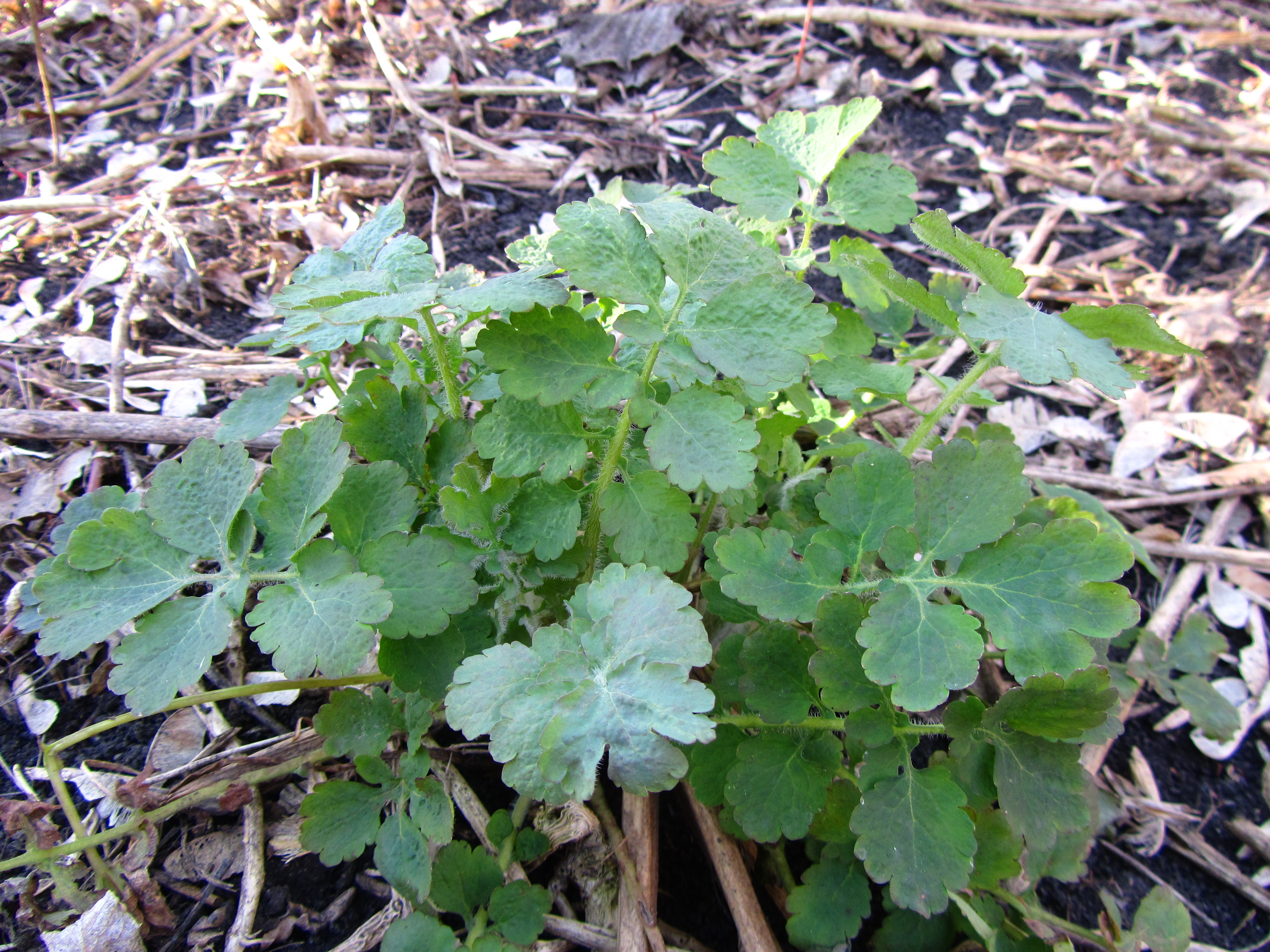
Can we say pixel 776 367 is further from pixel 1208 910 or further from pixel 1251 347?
pixel 1251 347

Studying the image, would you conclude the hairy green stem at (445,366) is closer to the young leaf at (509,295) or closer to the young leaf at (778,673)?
the young leaf at (509,295)

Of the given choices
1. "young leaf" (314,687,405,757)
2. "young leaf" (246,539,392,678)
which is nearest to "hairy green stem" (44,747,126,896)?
"young leaf" (314,687,405,757)

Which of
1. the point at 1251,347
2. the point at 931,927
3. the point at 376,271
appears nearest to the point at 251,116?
the point at 376,271

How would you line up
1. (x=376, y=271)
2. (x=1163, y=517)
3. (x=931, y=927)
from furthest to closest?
(x=1163, y=517) → (x=931, y=927) → (x=376, y=271)

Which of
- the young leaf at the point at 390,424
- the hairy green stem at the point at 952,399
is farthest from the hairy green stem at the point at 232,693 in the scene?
the hairy green stem at the point at 952,399

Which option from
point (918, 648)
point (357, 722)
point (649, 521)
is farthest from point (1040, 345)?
point (357, 722)

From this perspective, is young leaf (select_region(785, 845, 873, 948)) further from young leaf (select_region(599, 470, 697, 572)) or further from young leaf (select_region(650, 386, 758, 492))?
young leaf (select_region(650, 386, 758, 492))
